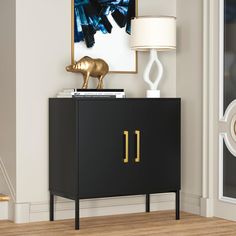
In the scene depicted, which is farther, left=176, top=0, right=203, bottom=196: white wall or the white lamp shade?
left=176, top=0, right=203, bottom=196: white wall

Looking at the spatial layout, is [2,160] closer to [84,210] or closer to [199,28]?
[84,210]

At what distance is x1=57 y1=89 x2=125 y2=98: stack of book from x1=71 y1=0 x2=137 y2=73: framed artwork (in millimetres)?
360

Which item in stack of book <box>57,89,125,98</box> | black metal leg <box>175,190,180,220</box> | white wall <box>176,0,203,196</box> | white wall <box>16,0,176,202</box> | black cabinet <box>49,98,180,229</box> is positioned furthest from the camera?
white wall <box>176,0,203,196</box>

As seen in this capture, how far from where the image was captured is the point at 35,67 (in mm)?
4883

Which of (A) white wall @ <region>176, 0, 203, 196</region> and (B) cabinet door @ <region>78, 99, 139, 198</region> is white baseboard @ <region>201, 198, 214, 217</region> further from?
(B) cabinet door @ <region>78, 99, 139, 198</region>

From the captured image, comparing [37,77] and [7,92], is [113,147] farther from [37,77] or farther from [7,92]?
[7,92]

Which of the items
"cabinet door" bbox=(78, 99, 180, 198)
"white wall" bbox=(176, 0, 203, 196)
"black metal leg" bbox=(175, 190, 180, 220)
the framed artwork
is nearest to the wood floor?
"black metal leg" bbox=(175, 190, 180, 220)

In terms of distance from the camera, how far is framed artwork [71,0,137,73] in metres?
5.05

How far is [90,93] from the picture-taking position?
4.74 meters

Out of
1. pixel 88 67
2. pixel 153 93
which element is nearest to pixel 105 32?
pixel 88 67

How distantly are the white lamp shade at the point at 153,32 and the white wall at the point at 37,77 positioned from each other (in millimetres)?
525

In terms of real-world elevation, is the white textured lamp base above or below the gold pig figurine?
below

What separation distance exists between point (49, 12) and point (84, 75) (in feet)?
1.78

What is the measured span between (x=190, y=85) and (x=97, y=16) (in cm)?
94
